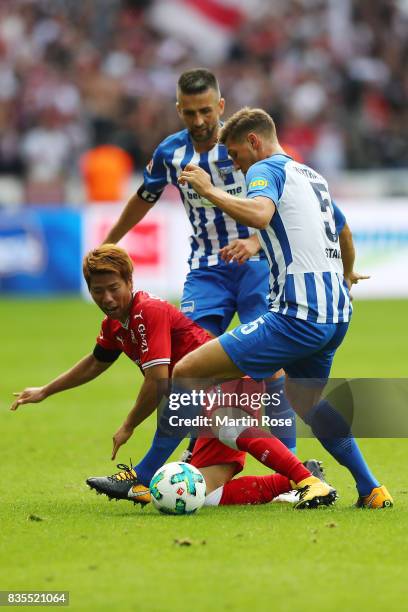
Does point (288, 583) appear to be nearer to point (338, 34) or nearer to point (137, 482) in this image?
point (137, 482)

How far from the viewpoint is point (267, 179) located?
584 cm

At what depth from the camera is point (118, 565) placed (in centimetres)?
493

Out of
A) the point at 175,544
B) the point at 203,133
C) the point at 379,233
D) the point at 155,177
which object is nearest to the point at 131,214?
the point at 155,177

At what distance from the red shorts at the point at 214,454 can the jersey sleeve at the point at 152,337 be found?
0.59m

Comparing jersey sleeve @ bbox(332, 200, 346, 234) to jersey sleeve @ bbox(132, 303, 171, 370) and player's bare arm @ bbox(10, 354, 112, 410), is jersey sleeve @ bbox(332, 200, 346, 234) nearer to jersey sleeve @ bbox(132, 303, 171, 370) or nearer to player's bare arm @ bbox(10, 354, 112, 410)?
jersey sleeve @ bbox(132, 303, 171, 370)

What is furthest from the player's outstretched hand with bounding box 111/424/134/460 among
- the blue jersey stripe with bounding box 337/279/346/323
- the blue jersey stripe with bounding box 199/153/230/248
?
the blue jersey stripe with bounding box 199/153/230/248

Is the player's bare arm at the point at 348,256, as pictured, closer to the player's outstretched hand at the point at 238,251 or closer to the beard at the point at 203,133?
the player's outstretched hand at the point at 238,251

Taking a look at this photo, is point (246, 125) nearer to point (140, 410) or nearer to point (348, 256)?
point (348, 256)

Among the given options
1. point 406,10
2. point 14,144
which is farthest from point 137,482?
point 406,10

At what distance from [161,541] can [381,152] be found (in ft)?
53.2

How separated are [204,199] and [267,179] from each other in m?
1.59

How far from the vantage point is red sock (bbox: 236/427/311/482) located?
6250 mm

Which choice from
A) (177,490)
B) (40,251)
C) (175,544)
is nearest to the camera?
(175,544)

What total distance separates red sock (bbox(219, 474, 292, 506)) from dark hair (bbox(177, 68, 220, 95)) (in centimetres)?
222
